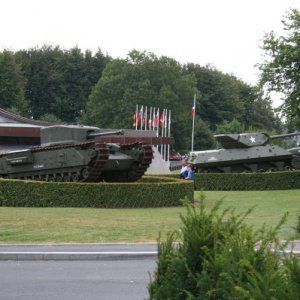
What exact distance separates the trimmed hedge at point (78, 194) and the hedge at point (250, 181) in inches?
485

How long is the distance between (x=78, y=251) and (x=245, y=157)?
2735 cm

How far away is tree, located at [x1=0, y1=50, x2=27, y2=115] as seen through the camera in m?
80.9

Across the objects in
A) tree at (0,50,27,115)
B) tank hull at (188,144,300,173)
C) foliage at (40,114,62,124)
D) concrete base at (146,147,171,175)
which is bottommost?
concrete base at (146,147,171,175)

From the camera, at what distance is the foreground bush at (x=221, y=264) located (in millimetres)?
3572

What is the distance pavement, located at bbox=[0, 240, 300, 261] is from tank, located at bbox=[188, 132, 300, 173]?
25.6m

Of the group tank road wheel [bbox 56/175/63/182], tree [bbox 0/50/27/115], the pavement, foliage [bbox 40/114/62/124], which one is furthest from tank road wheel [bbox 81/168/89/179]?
tree [bbox 0/50/27/115]

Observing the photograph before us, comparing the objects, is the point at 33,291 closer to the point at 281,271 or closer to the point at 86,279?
the point at 86,279

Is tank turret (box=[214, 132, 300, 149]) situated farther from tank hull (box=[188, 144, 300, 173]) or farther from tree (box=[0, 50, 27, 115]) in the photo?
tree (box=[0, 50, 27, 115])

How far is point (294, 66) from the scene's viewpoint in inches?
1468

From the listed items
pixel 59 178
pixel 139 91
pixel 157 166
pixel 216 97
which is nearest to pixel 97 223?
pixel 59 178

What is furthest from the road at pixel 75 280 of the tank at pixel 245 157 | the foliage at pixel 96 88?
the foliage at pixel 96 88

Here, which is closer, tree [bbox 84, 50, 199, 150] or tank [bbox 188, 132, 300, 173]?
tank [bbox 188, 132, 300, 173]

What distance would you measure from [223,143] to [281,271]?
3535 centimetres

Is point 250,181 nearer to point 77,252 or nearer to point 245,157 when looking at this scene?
point 245,157
